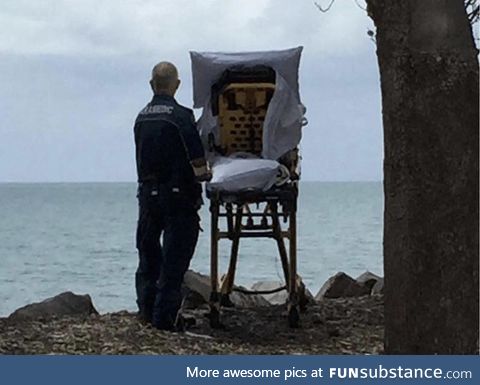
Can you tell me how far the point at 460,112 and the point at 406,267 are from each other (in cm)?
81

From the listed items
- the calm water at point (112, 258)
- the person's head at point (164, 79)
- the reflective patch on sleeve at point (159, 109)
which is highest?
the person's head at point (164, 79)

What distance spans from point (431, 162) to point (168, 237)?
226 cm

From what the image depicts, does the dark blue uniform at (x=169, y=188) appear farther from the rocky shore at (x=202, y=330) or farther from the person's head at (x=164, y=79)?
the rocky shore at (x=202, y=330)

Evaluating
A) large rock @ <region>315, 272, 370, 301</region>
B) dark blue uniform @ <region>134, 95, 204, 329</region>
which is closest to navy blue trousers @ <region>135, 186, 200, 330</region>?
dark blue uniform @ <region>134, 95, 204, 329</region>

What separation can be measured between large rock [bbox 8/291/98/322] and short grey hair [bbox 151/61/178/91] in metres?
2.11

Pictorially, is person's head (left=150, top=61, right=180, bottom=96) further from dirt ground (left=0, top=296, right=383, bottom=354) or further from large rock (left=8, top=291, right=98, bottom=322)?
large rock (left=8, top=291, right=98, bottom=322)

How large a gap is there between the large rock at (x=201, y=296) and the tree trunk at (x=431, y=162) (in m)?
3.33

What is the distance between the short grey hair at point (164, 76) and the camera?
28.7 feet

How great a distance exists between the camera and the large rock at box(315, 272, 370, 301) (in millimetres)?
11617

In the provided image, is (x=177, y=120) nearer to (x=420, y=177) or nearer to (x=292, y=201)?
(x=292, y=201)

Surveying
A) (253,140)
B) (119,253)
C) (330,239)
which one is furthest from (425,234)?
(330,239)

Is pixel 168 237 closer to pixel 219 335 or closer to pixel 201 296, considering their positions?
pixel 219 335

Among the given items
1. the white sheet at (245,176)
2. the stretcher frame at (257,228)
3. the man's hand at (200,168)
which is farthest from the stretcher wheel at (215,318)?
the man's hand at (200,168)

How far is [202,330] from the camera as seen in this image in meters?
9.26
